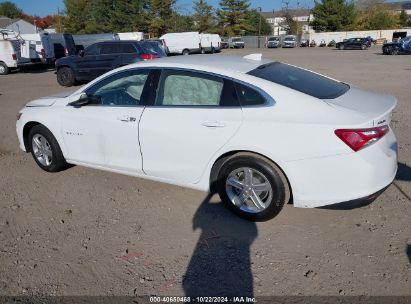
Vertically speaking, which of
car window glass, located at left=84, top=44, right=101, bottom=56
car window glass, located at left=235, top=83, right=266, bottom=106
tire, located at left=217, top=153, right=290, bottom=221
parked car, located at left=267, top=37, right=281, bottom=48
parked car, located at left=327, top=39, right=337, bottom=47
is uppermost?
car window glass, located at left=84, top=44, right=101, bottom=56

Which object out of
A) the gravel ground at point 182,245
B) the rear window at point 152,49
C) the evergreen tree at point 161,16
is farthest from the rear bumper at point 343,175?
the evergreen tree at point 161,16

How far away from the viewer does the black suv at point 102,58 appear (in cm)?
1402

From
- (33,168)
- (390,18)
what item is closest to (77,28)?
(390,18)

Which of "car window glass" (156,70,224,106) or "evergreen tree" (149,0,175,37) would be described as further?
"evergreen tree" (149,0,175,37)

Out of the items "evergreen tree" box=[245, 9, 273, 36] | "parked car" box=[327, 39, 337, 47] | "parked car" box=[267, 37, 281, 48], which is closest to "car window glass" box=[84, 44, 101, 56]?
"parked car" box=[267, 37, 281, 48]

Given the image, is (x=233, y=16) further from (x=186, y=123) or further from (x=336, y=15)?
(x=186, y=123)

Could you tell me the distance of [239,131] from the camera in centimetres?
329

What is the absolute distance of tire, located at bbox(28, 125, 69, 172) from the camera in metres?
4.66

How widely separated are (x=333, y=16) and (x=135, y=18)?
37978 millimetres

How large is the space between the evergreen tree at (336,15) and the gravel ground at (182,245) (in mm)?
74293

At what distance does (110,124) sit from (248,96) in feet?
5.23

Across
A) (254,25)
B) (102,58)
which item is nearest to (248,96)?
(102,58)

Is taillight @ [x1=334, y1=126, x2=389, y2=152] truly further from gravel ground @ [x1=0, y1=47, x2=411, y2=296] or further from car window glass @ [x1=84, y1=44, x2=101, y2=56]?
car window glass @ [x1=84, y1=44, x2=101, y2=56]

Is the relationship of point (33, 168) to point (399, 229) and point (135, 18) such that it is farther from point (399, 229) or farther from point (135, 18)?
point (135, 18)
